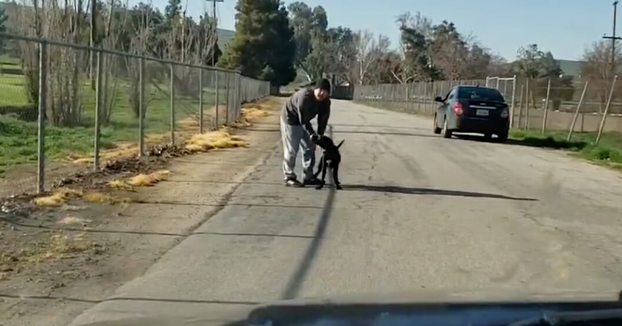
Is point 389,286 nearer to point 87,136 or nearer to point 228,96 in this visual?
point 87,136

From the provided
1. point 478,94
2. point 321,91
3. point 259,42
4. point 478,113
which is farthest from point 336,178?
point 259,42

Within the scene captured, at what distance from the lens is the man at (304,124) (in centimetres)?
1262

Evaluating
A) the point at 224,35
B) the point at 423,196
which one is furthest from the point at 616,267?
the point at 224,35

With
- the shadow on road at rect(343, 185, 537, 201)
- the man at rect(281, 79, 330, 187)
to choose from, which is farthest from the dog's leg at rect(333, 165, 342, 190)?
the man at rect(281, 79, 330, 187)

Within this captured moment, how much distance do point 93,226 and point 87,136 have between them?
10.1m

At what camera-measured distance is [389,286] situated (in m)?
6.81

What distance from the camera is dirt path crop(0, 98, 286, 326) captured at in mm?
6312

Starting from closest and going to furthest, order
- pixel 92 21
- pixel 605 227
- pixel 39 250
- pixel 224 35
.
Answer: pixel 39 250
pixel 605 227
pixel 92 21
pixel 224 35

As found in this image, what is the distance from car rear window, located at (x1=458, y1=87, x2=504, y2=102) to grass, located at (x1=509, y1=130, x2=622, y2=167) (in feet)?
4.68

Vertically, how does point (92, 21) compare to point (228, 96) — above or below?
above

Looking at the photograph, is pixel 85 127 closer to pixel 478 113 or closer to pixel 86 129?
pixel 86 129

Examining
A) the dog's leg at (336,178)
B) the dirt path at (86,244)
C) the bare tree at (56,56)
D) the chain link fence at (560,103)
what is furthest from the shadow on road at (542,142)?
the dirt path at (86,244)

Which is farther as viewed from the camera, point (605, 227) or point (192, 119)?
point (192, 119)

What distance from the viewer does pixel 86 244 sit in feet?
27.2
